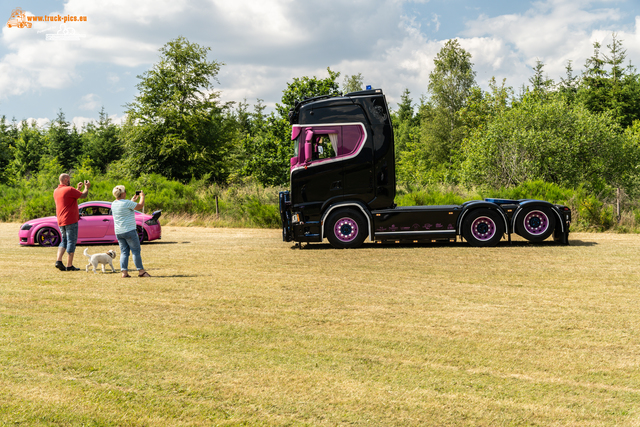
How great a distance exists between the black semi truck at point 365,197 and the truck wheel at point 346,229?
0.09 feet

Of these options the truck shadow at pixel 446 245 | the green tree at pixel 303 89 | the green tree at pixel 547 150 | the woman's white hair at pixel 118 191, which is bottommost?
the truck shadow at pixel 446 245

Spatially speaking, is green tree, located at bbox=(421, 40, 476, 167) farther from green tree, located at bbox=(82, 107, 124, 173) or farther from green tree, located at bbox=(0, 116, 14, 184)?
green tree, located at bbox=(0, 116, 14, 184)

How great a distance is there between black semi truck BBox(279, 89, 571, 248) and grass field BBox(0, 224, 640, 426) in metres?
3.80

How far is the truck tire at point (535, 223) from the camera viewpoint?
45.9ft

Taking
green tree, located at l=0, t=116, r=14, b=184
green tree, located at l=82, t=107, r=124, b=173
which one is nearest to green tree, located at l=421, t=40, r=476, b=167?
green tree, located at l=82, t=107, r=124, b=173

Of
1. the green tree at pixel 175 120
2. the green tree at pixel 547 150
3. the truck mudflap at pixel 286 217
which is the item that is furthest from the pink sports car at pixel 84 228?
the green tree at pixel 175 120

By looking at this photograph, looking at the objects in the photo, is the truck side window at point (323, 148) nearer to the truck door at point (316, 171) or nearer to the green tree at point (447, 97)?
the truck door at point (316, 171)

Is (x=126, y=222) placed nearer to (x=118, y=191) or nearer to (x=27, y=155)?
(x=118, y=191)

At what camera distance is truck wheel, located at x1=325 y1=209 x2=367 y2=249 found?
13992 mm

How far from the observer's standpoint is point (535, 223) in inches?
554

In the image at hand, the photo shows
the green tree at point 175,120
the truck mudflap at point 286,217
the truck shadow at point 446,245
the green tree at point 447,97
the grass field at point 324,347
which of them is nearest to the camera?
the grass field at point 324,347

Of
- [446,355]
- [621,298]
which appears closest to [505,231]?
[621,298]

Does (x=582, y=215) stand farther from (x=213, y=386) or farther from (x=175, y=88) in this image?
(x=175, y=88)

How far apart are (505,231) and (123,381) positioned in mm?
11724
